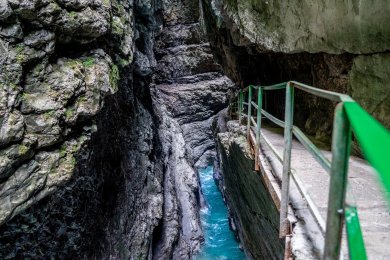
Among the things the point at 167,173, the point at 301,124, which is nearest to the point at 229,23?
the point at 301,124

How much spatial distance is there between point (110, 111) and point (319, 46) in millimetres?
3882

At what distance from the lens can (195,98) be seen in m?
Result: 18.7

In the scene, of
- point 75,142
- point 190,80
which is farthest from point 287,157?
point 190,80

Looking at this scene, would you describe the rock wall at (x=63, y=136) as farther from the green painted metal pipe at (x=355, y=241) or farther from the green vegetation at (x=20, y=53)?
the green painted metal pipe at (x=355, y=241)

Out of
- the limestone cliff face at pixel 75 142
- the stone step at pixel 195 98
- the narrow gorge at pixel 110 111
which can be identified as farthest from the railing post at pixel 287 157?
the stone step at pixel 195 98

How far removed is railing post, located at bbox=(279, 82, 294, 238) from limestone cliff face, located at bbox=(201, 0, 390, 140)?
2.15m

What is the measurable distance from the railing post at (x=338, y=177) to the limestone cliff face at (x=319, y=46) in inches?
129

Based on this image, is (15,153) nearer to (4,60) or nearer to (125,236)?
(4,60)

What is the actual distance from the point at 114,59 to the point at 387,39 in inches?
181

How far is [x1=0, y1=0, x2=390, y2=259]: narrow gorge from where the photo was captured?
11.9 ft

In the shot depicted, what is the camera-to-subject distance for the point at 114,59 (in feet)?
19.6

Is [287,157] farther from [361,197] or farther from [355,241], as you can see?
[355,241]

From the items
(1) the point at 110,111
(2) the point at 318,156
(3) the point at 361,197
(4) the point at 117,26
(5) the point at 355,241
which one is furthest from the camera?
(4) the point at 117,26

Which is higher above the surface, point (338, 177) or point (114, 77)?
point (114, 77)
